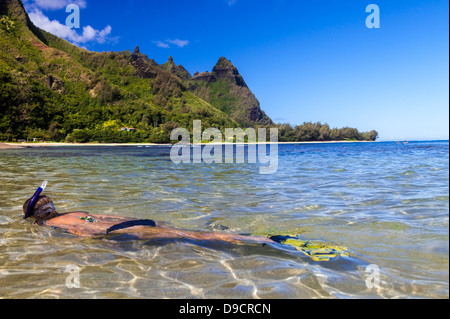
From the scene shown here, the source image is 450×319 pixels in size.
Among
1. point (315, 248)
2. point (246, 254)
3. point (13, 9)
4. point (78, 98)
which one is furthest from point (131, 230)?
point (13, 9)

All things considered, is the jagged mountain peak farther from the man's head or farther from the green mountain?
the man's head

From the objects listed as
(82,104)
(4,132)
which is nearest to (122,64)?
(82,104)

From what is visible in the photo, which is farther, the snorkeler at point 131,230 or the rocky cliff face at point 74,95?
the rocky cliff face at point 74,95

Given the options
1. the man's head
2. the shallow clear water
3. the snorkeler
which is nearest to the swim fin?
the snorkeler

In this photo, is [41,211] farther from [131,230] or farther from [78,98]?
[78,98]

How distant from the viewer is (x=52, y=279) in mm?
3547

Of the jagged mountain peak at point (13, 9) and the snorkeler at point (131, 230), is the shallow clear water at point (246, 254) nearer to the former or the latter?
the snorkeler at point (131, 230)

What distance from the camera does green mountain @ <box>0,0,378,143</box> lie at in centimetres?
8575

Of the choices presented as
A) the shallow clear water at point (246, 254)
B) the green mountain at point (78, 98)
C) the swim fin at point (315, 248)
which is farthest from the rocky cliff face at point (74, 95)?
the swim fin at point (315, 248)

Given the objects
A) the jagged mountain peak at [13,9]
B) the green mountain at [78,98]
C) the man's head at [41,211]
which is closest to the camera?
the man's head at [41,211]

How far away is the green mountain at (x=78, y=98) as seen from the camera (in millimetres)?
85750

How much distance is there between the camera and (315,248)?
462 cm
